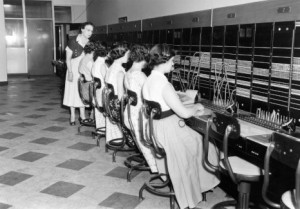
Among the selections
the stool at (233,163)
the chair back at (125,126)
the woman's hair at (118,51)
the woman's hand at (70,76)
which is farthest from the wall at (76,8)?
the stool at (233,163)

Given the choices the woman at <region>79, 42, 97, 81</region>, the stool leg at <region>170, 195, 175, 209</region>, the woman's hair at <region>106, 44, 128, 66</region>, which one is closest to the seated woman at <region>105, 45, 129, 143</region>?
the woman's hair at <region>106, 44, 128, 66</region>

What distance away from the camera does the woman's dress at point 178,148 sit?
9.02ft

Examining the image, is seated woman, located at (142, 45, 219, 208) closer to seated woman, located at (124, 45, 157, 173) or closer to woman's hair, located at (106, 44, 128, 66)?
seated woman, located at (124, 45, 157, 173)

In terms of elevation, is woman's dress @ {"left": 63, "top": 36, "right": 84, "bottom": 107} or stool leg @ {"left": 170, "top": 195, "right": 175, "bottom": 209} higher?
woman's dress @ {"left": 63, "top": 36, "right": 84, "bottom": 107}

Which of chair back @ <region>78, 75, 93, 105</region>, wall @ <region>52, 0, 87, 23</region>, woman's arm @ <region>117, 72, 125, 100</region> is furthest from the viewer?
wall @ <region>52, 0, 87, 23</region>

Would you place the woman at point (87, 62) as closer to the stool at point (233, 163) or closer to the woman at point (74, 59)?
the woman at point (74, 59)

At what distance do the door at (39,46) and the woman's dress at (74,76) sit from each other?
23.7 feet

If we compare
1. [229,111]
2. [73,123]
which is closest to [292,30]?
[229,111]

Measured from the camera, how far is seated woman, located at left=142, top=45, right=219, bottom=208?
2.74 metres

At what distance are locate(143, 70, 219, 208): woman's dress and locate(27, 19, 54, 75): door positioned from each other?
10.3 m

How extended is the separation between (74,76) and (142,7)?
1.69 metres

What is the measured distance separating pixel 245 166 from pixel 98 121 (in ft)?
9.58

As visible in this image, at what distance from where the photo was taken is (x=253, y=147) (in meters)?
2.20

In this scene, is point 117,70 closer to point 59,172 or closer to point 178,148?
point 59,172
